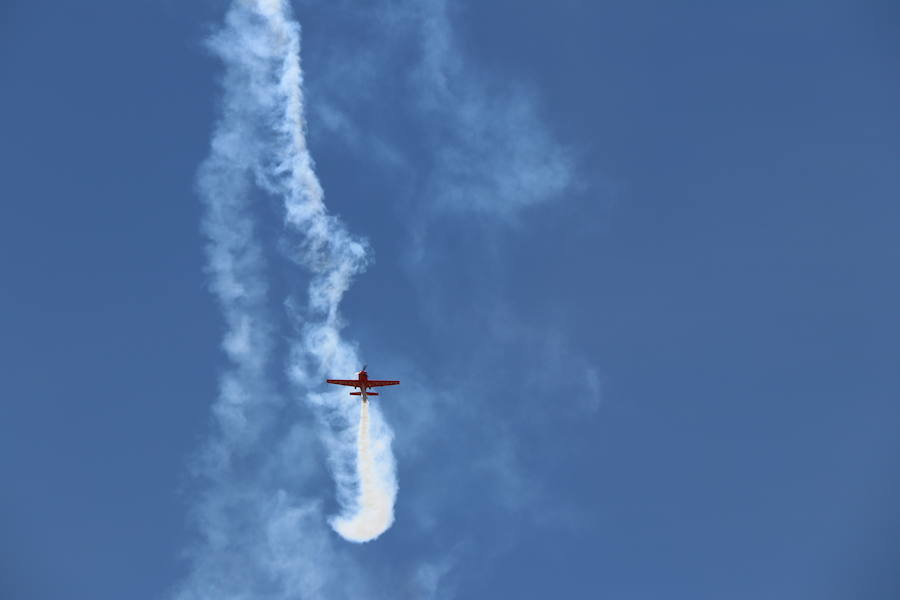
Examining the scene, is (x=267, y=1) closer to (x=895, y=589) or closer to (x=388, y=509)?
(x=388, y=509)

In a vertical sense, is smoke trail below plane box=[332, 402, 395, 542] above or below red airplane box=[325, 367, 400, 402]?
below

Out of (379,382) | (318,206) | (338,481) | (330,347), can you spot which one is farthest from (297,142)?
(338,481)

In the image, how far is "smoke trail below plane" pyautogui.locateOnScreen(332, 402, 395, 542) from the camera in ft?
317

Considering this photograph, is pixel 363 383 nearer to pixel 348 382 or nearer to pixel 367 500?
pixel 348 382

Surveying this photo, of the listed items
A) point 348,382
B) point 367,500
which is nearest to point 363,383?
point 348,382

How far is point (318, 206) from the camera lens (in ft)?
289

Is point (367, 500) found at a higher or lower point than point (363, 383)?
lower

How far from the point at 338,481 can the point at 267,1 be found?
50720mm

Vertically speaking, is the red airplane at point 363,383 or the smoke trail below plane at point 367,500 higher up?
the red airplane at point 363,383

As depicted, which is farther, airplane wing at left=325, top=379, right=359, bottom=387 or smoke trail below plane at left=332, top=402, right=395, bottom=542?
smoke trail below plane at left=332, top=402, right=395, bottom=542

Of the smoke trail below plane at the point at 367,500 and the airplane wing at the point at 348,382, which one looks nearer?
the airplane wing at the point at 348,382

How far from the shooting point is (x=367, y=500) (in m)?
97.5

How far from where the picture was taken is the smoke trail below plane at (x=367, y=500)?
317ft

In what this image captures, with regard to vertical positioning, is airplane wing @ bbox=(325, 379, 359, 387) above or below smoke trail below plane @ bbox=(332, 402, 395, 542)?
above
